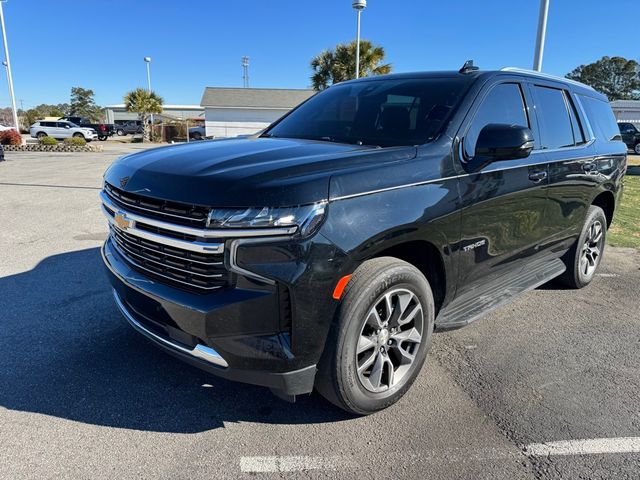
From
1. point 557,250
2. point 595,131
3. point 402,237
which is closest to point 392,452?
point 402,237

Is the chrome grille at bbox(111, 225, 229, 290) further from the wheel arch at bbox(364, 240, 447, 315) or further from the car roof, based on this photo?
the car roof

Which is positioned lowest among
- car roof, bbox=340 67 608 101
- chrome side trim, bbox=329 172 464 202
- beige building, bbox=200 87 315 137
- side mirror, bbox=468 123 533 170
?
chrome side trim, bbox=329 172 464 202

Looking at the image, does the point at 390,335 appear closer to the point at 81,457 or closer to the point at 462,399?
the point at 462,399

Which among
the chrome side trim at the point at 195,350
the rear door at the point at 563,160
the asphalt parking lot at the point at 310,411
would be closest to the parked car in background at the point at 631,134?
the rear door at the point at 563,160

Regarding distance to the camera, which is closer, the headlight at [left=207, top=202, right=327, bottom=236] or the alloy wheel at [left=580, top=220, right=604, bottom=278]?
the headlight at [left=207, top=202, right=327, bottom=236]

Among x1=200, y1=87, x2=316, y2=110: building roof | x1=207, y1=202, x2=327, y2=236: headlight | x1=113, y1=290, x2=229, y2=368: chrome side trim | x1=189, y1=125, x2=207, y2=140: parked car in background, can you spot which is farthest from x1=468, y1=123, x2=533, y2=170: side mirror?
x1=189, y1=125, x2=207, y2=140: parked car in background

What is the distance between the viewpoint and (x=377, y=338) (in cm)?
268

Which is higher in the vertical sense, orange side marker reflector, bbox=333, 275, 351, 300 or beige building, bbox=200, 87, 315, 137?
beige building, bbox=200, 87, 315, 137

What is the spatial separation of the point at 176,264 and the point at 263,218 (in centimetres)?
58

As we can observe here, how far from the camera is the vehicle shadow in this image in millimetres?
2748

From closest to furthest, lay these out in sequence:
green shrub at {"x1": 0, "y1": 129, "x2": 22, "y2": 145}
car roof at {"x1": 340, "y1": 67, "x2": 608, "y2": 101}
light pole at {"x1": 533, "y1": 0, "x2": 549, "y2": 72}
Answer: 1. car roof at {"x1": 340, "y1": 67, "x2": 608, "y2": 101}
2. light pole at {"x1": 533, "y1": 0, "x2": 549, "y2": 72}
3. green shrub at {"x1": 0, "y1": 129, "x2": 22, "y2": 145}

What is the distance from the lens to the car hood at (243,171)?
7.22 ft

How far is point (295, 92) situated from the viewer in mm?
46250

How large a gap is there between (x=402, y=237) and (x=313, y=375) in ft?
2.86
